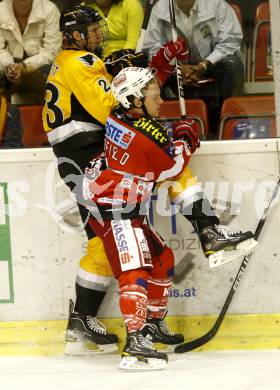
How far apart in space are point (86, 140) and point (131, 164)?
11.0 inches

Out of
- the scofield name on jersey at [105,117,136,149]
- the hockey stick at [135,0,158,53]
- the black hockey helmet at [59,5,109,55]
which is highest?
the black hockey helmet at [59,5,109,55]

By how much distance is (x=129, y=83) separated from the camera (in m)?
3.84

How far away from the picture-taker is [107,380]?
3773 millimetres

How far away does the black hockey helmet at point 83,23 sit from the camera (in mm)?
4012

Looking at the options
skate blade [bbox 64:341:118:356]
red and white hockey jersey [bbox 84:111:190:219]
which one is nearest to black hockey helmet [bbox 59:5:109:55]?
red and white hockey jersey [bbox 84:111:190:219]

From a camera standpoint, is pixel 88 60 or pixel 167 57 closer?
pixel 88 60

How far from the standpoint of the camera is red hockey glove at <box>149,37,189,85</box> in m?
4.14

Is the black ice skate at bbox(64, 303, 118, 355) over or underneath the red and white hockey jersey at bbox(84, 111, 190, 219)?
underneath

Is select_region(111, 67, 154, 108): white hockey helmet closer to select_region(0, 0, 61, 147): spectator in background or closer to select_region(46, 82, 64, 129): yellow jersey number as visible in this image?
select_region(46, 82, 64, 129): yellow jersey number

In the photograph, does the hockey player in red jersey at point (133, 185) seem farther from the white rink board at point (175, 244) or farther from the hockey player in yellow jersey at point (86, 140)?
the white rink board at point (175, 244)

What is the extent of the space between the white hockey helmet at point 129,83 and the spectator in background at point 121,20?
0.60m

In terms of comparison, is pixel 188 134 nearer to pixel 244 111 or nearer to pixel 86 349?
pixel 244 111

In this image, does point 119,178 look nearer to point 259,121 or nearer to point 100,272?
point 100,272

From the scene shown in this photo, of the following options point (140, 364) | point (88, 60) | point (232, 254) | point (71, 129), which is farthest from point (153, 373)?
point (88, 60)
